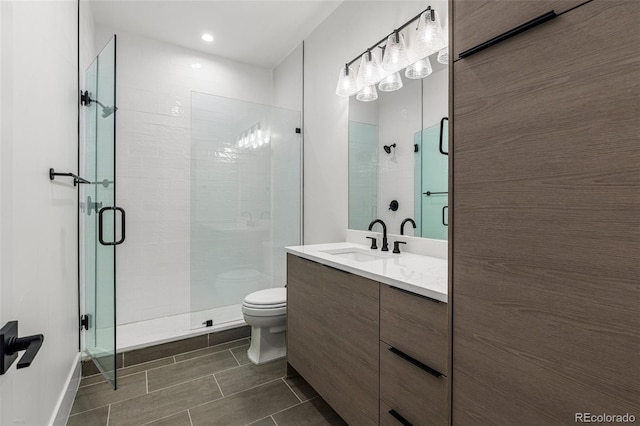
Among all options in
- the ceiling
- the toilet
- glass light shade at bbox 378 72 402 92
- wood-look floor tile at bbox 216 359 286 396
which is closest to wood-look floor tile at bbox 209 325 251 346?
the toilet

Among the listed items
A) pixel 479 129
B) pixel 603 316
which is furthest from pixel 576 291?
pixel 479 129

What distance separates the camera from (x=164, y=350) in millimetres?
2326

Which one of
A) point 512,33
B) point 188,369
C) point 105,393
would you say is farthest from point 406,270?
point 105,393

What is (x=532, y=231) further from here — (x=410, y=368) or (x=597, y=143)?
(x=410, y=368)

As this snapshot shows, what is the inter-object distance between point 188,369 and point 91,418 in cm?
59

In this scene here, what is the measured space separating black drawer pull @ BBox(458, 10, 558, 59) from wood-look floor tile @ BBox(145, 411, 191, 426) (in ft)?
6.81

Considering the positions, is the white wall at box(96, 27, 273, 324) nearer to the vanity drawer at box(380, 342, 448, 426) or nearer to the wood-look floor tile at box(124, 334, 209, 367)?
the wood-look floor tile at box(124, 334, 209, 367)

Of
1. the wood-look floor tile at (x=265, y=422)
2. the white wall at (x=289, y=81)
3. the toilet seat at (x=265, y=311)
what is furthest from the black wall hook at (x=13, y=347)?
the white wall at (x=289, y=81)

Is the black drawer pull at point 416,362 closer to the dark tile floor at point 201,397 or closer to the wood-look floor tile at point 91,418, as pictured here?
the dark tile floor at point 201,397

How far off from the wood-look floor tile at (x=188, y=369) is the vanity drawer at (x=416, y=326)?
1.49 meters

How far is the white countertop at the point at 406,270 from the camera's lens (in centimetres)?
107

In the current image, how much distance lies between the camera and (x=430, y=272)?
1.33 m

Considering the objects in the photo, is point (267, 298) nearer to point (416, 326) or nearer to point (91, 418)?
point (91, 418)

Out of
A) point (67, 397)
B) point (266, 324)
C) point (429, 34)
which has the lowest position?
point (67, 397)
